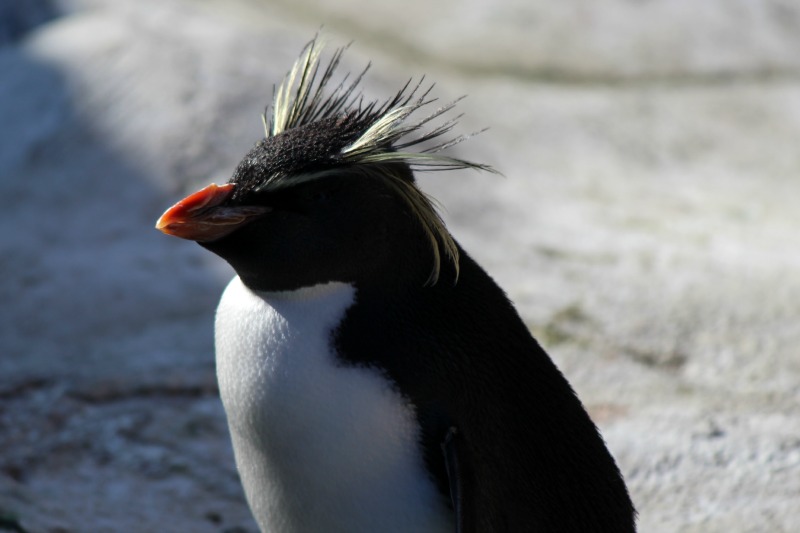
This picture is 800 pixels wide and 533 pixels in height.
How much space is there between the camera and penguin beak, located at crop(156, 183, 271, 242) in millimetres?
1840

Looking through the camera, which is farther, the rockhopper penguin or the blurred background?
the blurred background

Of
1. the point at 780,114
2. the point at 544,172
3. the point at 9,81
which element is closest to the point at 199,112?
the point at 9,81

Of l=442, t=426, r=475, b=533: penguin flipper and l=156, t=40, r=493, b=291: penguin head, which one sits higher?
l=156, t=40, r=493, b=291: penguin head

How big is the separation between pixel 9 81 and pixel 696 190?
9.58ft

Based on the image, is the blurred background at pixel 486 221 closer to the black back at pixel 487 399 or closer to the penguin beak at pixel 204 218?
the black back at pixel 487 399

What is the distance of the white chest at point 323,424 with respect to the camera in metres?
1.88

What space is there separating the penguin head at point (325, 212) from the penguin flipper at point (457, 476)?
0.28 meters

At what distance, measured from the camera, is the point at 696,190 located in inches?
175

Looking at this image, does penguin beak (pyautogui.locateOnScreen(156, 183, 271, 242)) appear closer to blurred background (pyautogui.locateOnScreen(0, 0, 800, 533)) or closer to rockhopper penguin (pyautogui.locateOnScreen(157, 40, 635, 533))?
rockhopper penguin (pyautogui.locateOnScreen(157, 40, 635, 533))

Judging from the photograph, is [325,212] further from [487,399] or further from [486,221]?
[486,221]

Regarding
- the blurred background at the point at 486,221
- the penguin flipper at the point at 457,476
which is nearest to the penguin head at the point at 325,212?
the penguin flipper at the point at 457,476

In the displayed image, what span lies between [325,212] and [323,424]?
A: 1.15ft

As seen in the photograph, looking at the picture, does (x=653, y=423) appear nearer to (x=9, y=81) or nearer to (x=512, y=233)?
(x=512, y=233)

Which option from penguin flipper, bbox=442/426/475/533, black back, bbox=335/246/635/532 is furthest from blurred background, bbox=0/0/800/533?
penguin flipper, bbox=442/426/475/533
